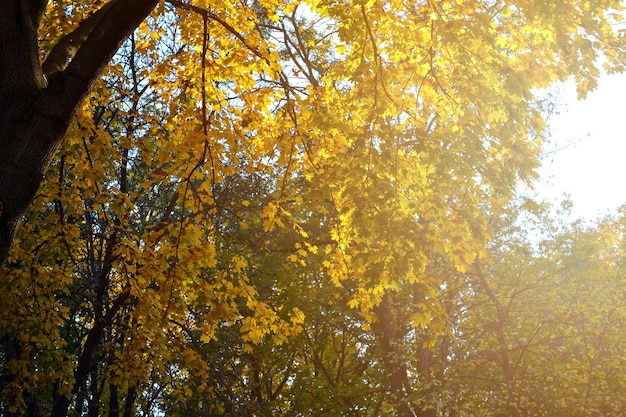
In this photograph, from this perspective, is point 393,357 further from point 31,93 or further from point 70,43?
point 31,93

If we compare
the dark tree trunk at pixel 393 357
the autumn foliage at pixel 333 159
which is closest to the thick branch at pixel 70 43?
the autumn foliage at pixel 333 159

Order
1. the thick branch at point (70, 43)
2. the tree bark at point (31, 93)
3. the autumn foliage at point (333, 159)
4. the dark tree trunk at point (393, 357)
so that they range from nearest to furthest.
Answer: the tree bark at point (31, 93)
the thick branch at point (70, 43)
the autumn foliage at point (333, 159)
the dark tree trunk at point (393, 357)

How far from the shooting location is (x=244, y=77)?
288 inches

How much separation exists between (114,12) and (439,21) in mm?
2894

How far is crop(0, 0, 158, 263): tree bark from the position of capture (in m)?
3.90

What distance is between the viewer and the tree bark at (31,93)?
3902mm

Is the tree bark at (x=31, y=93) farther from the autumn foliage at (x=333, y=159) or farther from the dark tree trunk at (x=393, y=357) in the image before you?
the dark tree trunk at (x=393, y=357)

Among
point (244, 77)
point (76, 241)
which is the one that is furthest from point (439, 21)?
point (76, 241)

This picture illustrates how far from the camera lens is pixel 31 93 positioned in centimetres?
408

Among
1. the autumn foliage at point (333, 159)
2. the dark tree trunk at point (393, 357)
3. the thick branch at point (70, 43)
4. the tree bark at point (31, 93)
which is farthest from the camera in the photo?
the dark tree trunk at point (393, 357)

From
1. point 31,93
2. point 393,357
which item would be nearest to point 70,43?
point 31,93

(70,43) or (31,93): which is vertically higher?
(70,43)

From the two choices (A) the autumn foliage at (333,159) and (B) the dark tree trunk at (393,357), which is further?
(B) the dark tree trunk at (393,357)

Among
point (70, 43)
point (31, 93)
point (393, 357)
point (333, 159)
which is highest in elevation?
point (393, 357)
